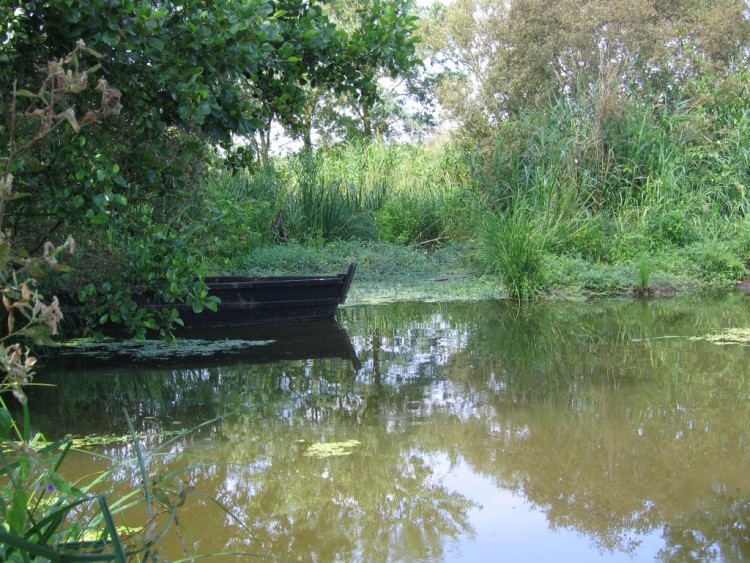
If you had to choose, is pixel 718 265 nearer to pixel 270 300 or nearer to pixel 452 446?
pixel 270 300

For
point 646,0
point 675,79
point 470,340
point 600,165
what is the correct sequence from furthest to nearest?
point 646,0
point 675,79
point 600,165
point 470,340

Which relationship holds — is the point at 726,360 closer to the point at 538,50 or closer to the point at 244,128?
the point at 244,128

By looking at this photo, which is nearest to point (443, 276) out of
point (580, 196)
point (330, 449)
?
point (580, 196)

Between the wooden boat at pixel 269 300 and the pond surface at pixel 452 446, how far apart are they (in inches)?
45.0

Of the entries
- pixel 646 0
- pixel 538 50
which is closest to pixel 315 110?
pixel 538 50

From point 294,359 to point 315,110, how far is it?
2161 centimetres

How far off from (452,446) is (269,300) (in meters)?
3.49

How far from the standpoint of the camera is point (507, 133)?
11.4 m

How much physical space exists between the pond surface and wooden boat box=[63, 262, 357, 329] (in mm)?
1144

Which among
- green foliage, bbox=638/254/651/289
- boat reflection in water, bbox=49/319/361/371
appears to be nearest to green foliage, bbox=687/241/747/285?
green foliage, bbox=638/254/651/289

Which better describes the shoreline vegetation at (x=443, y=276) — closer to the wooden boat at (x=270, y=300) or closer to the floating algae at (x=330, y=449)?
the wooden boat at (x=270, y=300)

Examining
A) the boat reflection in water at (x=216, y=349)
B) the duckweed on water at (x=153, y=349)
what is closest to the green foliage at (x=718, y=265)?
the boat reflection in water at (x=216, y=349)

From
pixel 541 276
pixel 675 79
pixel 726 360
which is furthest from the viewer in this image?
pixel 675 79

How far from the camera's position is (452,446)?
3.51 metres
